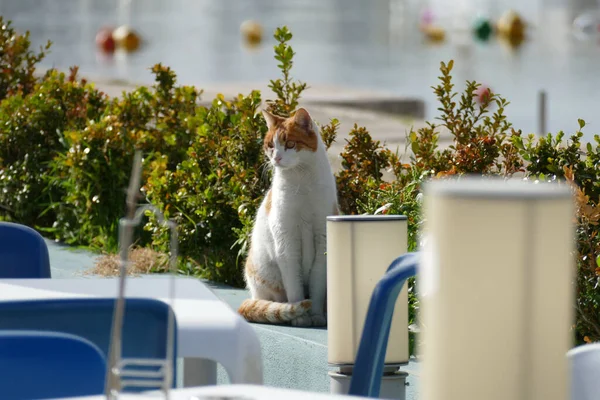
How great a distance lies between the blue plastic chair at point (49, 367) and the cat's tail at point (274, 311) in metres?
2.24

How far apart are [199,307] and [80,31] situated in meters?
41.2

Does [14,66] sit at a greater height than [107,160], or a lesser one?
greater

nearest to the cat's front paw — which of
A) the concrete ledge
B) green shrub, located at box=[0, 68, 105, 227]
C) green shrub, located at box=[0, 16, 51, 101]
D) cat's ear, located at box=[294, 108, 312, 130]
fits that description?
the concrete ledge

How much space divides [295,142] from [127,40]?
31043mm

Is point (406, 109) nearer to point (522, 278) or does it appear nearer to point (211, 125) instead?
point (211, 125)

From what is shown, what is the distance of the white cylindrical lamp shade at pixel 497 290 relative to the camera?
3.75 ft

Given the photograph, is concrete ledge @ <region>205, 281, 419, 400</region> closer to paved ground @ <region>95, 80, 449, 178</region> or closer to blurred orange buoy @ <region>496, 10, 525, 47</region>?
paved ground @ <region>95, 80, 449, 178</region>

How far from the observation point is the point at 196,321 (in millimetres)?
1979

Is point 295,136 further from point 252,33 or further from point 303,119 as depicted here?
point 252,33

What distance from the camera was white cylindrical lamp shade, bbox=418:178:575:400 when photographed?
3.75 feet

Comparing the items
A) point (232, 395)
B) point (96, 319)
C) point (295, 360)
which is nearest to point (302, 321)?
point (295, 360)

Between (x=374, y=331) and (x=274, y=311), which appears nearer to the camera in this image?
(x=374, y=331)

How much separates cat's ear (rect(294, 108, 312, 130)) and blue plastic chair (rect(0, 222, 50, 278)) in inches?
50.2

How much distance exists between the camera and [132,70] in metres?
26.2
